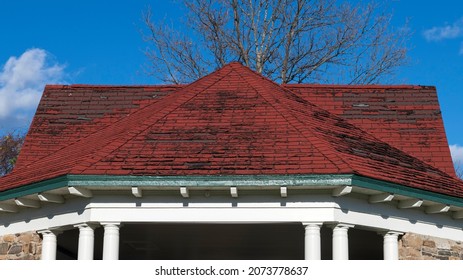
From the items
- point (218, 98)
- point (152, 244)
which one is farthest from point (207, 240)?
point (218, 98)

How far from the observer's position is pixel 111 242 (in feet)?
43.1

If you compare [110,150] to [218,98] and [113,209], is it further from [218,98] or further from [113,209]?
[218,98]

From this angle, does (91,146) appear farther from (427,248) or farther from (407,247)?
(427,248)

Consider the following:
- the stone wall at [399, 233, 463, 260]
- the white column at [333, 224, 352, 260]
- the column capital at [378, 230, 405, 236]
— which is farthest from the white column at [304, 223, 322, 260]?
the stone wall at [399, 233, 463, 260]

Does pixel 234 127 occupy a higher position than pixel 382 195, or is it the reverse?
pixel 234 127

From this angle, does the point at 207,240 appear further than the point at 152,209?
Yes

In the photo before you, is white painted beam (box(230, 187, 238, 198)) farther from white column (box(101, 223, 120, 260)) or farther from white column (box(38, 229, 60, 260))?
white column (box(38, 229, 60, 260))

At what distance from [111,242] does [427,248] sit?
4.84m

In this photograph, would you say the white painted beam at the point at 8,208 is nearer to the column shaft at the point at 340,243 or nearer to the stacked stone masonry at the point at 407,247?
the stacked stone masonry at the point at 407,247

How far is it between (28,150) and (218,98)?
397 centimetres

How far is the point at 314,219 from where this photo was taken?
42.6 feet

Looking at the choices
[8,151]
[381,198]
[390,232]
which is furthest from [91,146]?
[8,151]
